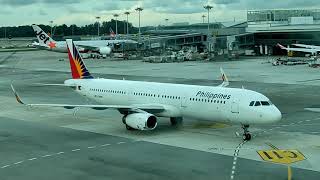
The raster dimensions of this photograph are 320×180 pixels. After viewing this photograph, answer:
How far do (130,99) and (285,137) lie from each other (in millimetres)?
12232

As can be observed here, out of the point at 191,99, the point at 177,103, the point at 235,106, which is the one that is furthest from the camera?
the point at 177,103

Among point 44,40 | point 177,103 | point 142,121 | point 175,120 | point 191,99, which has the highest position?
point 44,40

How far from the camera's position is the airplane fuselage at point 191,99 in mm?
30531

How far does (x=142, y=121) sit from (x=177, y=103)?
333cm

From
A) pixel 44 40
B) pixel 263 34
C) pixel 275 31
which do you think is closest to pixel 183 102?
pixel 275 31

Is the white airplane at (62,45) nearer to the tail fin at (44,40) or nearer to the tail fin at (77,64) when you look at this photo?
the tail fin at (44,40)

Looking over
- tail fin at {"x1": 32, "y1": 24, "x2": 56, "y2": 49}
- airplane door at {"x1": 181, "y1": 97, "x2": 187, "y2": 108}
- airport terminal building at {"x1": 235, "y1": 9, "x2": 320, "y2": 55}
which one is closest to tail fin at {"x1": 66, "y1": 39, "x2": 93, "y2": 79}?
airplane door at {"x1": 181, "y1": 97, "x2": 187, "y2": 108}

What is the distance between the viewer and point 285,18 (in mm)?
143375

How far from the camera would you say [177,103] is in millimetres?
34781

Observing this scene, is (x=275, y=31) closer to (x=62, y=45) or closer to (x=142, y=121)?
(x=62, y=45)

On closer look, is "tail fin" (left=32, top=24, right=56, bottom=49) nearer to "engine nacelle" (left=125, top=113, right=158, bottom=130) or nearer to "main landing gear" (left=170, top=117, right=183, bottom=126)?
"main landing gear" (left=170, top=117, right=183, bottom=126)

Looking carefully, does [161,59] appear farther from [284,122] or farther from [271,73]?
[284,122]

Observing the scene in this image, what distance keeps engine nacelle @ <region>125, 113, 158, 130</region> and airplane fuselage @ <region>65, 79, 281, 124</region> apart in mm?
2178

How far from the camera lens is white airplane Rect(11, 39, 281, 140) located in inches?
1206
